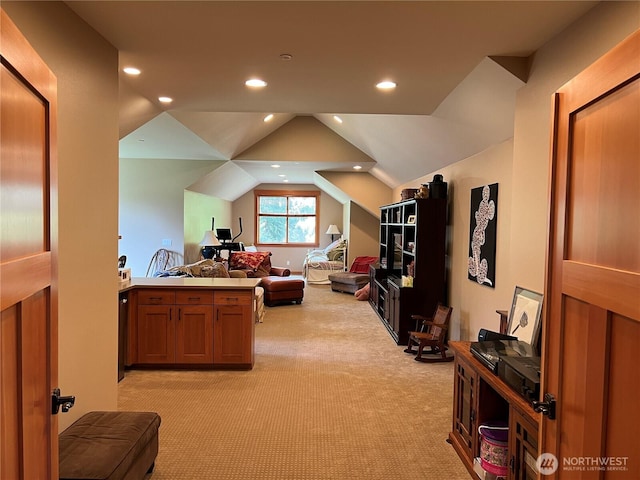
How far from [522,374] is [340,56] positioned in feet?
6.65

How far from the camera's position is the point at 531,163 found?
248 cm

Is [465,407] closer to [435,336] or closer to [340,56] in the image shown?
[435,336]

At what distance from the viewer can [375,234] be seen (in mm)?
9859

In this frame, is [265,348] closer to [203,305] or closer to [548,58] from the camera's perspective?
[203,305]

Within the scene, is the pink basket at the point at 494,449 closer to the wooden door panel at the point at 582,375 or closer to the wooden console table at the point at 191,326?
Answer: the wooden door panel at the point at 582,375

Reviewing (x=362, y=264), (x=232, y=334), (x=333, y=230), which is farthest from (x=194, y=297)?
(x=333, y=230)

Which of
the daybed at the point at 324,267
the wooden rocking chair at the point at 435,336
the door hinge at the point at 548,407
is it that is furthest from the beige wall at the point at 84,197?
the daybed at the point at 324,267

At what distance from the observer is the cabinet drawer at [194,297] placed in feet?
13.4

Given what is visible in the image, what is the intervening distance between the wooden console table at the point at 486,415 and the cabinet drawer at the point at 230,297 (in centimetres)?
214

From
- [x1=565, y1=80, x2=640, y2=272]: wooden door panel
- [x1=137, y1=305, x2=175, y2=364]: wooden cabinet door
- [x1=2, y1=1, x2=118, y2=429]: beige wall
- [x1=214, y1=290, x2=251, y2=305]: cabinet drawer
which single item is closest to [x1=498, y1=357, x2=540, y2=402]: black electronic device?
[x1=565, y1=80, x2=640, y2=272]: wooden door panel

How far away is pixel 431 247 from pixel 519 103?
104 inches

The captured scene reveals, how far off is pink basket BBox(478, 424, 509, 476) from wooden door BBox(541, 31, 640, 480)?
2.57 feet

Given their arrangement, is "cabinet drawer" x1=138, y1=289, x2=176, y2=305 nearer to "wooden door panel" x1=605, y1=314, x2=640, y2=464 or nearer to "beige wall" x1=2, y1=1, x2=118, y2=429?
"beige wall" x1=2, y1=1, x2=118, y2=429

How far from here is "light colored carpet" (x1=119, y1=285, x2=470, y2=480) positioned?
2480 mm
